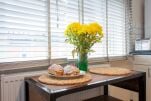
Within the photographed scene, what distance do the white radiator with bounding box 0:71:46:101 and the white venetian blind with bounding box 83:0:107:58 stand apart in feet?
2.90

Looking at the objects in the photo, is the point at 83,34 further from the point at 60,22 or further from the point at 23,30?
the point at 23,30

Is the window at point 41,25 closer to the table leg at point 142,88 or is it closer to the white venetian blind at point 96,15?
the white venetian blind at point 96,15

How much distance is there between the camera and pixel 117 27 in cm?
227

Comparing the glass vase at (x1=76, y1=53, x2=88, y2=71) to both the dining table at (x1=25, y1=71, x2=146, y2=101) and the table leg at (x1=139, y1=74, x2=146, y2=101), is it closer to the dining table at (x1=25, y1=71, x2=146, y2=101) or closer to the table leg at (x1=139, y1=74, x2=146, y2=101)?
the dining table at (x1=25, y1=71, x2=146, y2=101)

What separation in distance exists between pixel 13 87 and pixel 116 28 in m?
1.58

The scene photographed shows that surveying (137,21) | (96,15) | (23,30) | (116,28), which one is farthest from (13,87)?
(137,21)

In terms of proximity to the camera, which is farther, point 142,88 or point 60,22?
point 60,22

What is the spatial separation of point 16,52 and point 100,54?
105 cm

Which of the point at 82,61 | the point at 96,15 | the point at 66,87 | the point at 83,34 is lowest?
the point at 66,87

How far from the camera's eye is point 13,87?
1272 millimetres

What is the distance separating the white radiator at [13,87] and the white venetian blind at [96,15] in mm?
885

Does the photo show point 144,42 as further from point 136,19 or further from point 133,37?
point 136,19

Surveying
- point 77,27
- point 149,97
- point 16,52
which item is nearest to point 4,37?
point 16,52

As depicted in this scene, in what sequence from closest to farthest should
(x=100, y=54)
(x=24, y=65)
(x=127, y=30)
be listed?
(x=24, y=65), (x=100, y=54), (x=127, y=30)
